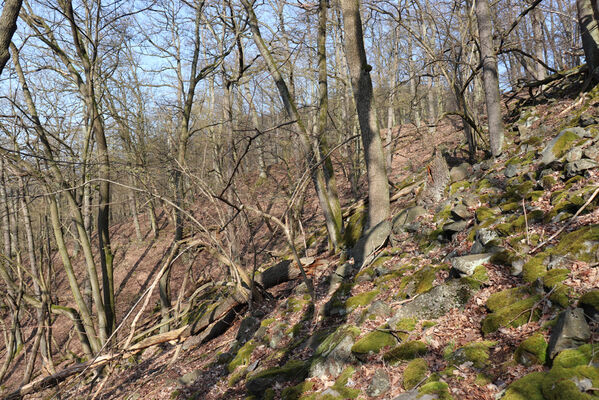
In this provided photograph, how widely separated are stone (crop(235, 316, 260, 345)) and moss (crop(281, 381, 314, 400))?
254 cm

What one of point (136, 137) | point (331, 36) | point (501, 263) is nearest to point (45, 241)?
point (136, 137)

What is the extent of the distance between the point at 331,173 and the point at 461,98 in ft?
11.7

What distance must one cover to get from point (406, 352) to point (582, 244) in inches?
77.8

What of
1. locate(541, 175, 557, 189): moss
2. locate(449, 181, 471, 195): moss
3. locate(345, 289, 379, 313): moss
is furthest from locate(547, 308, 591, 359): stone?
locate(449, 181, 471, 195): moss

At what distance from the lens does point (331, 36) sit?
14.1 metres

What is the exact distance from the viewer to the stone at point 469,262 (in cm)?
419

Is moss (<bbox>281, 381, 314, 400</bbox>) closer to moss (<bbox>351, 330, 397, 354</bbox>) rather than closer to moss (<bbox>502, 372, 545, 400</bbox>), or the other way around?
moss (<bbox>351, 330, 397, 354</bbox>)

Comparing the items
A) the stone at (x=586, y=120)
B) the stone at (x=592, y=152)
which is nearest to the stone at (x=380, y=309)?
the stone at (x=592, y=152)

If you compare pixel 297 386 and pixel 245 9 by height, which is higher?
pixel 245 9

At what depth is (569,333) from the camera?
8.37ft

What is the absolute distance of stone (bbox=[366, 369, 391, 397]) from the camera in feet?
10.8

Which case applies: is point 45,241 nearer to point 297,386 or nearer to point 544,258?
point 297,386

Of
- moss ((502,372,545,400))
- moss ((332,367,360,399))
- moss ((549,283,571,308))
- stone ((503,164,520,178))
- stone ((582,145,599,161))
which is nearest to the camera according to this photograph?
moss ((502,372,545,400))

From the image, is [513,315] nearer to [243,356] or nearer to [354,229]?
[243,356]
